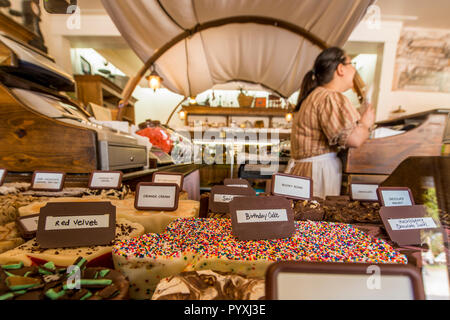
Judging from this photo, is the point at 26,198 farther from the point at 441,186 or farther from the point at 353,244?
the point at 441,186

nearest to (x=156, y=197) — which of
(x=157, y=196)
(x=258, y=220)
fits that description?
(x=157, y=196)

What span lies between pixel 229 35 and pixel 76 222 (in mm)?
2092

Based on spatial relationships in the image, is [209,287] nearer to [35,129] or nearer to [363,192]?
[363,192]

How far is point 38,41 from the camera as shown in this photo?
115cm

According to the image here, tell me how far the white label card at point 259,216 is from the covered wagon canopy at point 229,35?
161cm

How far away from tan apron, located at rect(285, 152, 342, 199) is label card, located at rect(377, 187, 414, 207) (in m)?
0.74

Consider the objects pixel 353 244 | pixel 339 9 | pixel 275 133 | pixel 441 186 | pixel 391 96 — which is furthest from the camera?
pixel 275 133

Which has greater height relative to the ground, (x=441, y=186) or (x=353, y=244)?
(x=441, y=186)

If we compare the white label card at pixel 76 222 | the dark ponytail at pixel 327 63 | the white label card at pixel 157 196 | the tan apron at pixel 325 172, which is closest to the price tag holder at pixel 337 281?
the white label card at pixel 76 222

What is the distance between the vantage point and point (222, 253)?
519 mm

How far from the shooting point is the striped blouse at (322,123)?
1.33 meters
